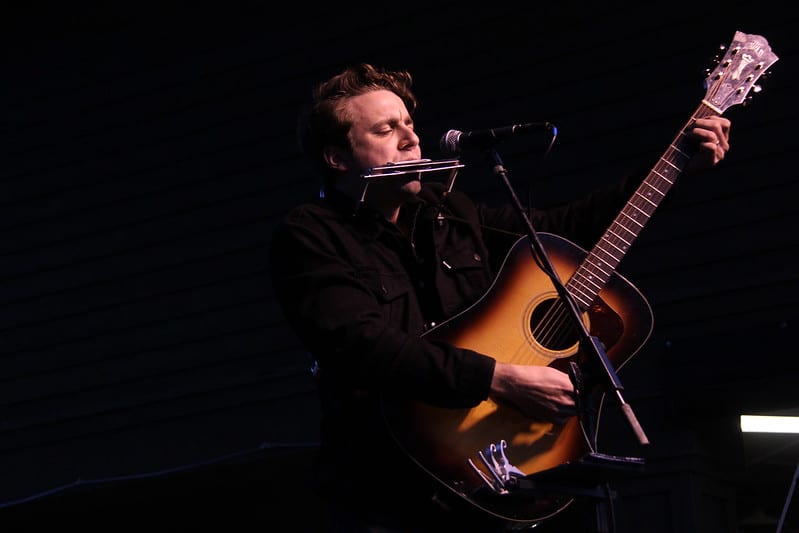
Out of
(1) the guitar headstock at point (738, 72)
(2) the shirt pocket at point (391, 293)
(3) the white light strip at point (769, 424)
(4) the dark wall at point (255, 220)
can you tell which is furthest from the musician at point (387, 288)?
(3) the white light strip at point (769, 424)

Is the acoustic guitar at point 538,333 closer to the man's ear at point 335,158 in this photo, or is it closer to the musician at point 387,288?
the musician at point 387,288

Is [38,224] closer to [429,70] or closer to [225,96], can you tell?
[225,96]

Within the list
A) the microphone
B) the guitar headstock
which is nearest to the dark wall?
the guitar headstock

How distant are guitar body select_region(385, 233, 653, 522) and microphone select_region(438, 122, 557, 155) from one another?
31 cm

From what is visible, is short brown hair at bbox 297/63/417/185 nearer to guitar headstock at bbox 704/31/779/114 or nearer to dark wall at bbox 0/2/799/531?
guitar headstock at bbox 704/31/779/114

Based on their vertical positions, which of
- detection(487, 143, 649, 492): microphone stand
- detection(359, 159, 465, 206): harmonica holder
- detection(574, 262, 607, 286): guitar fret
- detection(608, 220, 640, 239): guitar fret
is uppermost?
detection(359, 159, 465, 206): harmonica holder

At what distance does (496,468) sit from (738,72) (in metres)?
1.35

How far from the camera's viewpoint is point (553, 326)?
297 centimetres

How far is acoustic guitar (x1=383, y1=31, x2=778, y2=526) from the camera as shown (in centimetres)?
274

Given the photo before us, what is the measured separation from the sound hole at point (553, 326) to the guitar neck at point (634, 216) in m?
0.09

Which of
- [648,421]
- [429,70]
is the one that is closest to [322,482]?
[648,421]

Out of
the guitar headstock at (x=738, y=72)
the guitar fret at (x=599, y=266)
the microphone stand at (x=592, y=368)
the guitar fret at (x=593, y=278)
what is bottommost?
the microphone stand at (x=592, y=368)

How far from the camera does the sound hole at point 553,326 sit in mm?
2949

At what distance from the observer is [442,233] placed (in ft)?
10.4
